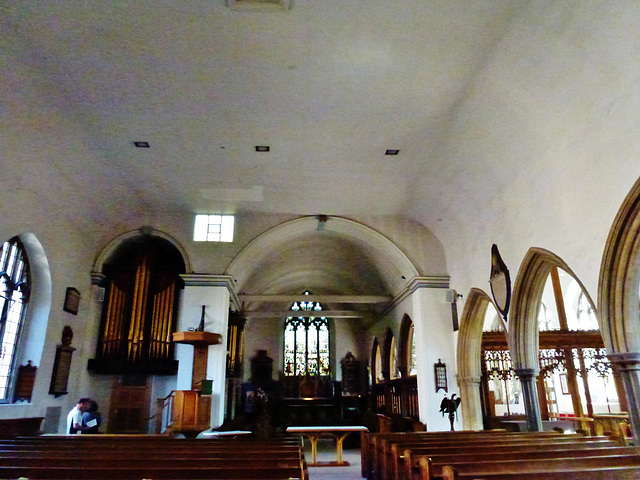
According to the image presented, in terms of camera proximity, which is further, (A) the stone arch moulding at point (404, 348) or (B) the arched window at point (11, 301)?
(A) the stone arch moulding at point (404, 348)

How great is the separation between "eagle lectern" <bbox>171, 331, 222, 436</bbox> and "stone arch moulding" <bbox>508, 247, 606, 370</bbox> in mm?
5887

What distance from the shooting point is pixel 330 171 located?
377 inches

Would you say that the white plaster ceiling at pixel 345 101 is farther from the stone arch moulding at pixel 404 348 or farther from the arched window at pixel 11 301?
the stone arch moulding at pixel 404 348

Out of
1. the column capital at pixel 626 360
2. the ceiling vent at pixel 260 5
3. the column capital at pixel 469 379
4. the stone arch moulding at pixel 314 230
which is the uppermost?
the ceiling vent at pixel 260 5

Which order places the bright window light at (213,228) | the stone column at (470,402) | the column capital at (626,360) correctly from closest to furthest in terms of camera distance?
1. the column capital at (626,360)
2. the stone column at (470,402)
3. the bright window light at (213,228)

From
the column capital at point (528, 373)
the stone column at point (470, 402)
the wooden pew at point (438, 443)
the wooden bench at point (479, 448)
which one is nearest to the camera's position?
the wooden bench at point (479, 448)

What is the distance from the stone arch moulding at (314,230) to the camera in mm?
11422

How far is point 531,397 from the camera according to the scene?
27.6 ft

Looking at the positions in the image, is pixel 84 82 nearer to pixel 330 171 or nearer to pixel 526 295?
pixel 330 171

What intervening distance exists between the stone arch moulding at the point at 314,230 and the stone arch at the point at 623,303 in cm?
546

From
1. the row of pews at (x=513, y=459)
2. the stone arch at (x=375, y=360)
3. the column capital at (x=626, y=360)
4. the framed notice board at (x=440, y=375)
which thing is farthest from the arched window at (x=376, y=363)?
the column capital at (x=626, y=360)

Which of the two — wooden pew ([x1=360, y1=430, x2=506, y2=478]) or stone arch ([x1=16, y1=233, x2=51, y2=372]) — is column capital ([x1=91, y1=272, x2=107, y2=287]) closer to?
stone arch ([x1=16, y1=233, x2=51, y2=372])

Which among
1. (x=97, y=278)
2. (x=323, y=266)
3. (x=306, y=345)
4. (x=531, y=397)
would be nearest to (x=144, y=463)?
(x=531, y=397)

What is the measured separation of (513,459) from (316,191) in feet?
23.6
